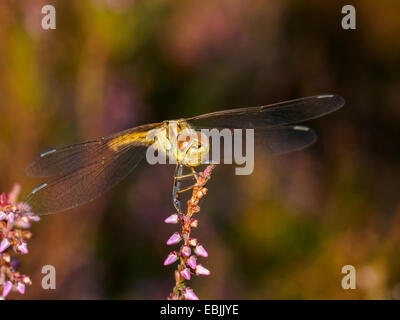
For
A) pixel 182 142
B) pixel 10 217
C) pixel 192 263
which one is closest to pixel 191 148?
pixel 182 142

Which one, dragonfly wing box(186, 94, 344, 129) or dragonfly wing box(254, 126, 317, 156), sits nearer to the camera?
dragonfly wing box(186, 94, 344, 129)

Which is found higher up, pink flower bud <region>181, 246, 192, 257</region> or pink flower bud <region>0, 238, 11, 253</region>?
pink flower bud <region>0, 238, 11, 253</region>

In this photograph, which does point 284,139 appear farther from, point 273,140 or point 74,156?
point 74,156

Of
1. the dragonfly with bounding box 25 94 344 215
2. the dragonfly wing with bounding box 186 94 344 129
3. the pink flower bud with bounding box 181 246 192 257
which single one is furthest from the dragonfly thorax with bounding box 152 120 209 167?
the pink flower bud with bounding box 181 246 192 257

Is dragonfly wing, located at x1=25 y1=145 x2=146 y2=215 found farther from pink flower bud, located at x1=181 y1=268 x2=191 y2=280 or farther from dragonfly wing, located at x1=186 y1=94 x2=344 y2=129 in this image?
pink flower bud, located at x1=181 y1=268 x2=191 y2=280

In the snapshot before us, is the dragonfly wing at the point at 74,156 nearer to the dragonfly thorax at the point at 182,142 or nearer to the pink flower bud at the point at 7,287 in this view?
the dragonfly thorax at the point at 182,142

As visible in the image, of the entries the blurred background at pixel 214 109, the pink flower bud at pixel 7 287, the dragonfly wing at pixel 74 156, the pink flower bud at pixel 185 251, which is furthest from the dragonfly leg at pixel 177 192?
the blurred background at pixel 214 109
